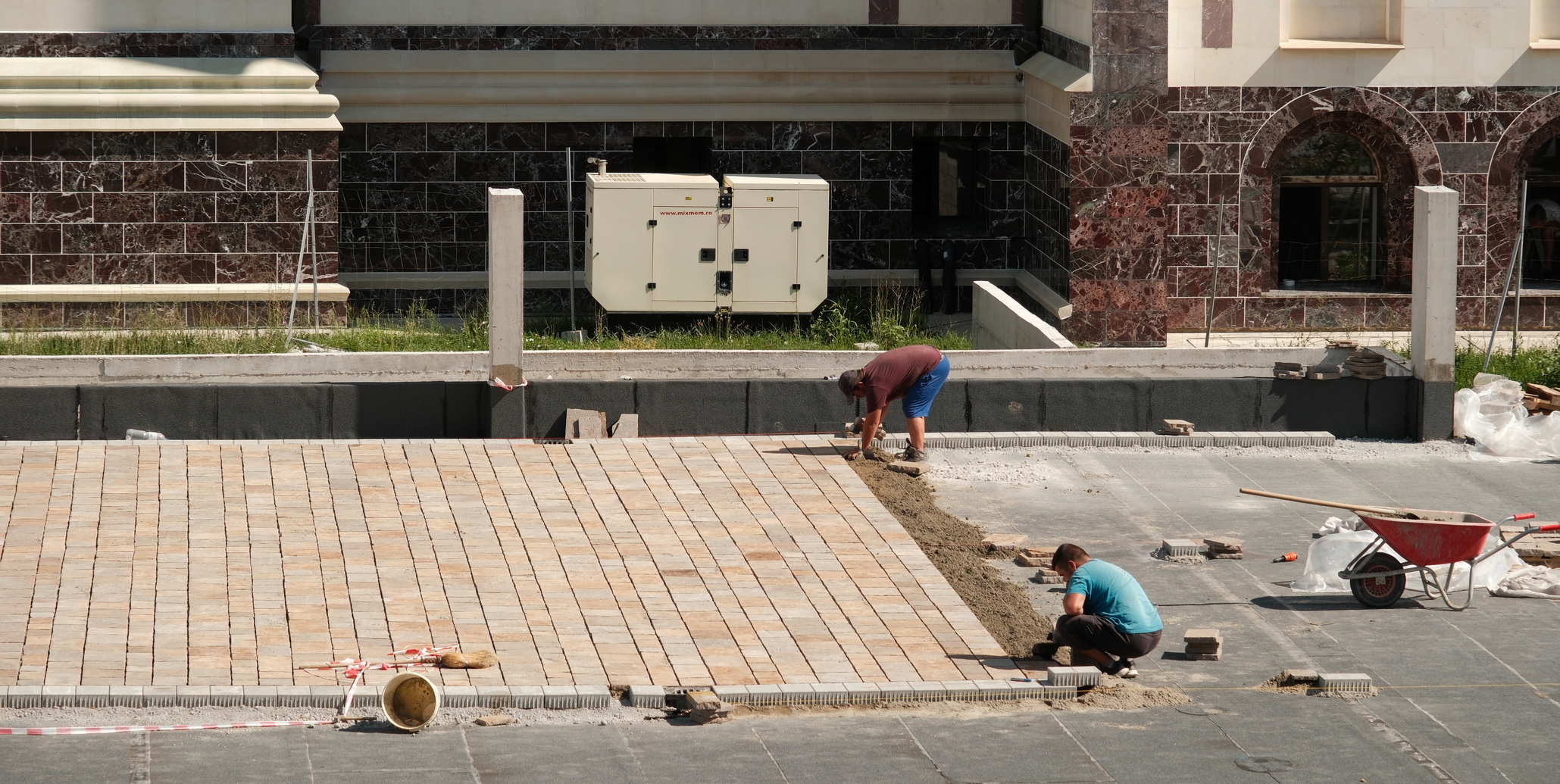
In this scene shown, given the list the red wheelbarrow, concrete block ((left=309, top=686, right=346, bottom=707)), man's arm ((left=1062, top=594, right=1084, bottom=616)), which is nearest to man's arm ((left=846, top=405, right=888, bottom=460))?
the red wheelbarrow

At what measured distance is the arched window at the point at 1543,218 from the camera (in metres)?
22.6

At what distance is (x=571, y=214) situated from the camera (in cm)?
2217

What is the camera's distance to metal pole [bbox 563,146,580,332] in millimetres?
21156

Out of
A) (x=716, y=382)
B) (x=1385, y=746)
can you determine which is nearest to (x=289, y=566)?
(x=716, y=382)

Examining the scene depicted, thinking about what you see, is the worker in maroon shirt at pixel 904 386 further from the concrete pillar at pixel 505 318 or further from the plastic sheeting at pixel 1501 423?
the plastic sheeting at pixel 1501 423

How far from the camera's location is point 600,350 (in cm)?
1844

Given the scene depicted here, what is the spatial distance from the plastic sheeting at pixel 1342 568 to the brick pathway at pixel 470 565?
2483mm

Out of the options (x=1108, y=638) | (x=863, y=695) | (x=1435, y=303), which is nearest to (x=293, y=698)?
(x=863, y=695)

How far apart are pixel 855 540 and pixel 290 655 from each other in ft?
14.3

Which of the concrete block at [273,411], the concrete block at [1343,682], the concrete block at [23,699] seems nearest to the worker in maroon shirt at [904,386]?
the concrete block at [273,411]

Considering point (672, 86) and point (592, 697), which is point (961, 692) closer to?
point (592, 697)

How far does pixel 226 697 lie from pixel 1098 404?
9357 mm

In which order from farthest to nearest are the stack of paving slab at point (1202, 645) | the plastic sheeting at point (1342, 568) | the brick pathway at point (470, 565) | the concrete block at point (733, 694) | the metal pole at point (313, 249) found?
1. the metal pole at point (313, 249)
2. the plastic sheeting at point (1342, 568)
3. the stack of paving slab at point (1202, 645)
4. the brick pathway at point (470, 565)
5. the concrete block at point (733, 694)

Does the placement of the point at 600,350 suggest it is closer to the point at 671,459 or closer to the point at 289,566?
the point at 671,459
